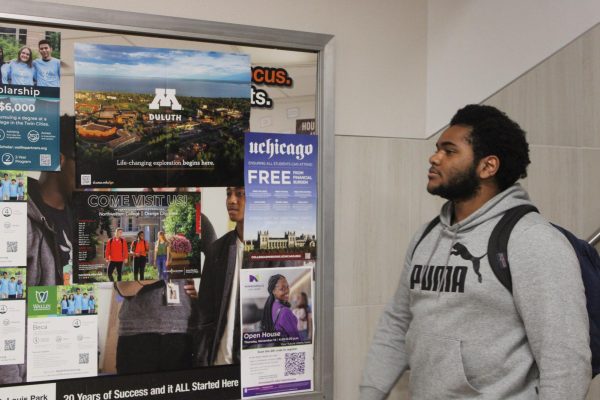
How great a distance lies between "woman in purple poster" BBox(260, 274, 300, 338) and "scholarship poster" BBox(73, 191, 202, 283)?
0.27 meters

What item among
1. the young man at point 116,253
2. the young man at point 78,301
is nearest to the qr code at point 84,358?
the young man at point 78,301

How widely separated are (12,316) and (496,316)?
52.4 inches

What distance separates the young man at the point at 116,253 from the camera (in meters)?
1.84

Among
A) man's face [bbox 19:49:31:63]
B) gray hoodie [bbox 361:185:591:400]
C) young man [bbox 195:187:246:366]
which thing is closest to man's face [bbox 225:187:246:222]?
young man [bbox 195:187:246:366]

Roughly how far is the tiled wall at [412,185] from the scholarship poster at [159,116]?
42 centimetres

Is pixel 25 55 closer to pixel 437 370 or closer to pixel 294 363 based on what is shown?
pixel 294 363

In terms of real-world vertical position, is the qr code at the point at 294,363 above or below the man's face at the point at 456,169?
below

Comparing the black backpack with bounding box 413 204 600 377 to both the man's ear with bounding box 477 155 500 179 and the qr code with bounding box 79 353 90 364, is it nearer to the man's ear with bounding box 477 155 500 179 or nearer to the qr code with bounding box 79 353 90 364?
the man's ear with bounding box 477 155 500 179

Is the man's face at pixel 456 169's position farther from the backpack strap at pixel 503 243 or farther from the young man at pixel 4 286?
the young man at pixel 4 286

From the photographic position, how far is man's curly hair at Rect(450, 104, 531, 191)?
1.66m

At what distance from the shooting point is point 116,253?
1.85 m

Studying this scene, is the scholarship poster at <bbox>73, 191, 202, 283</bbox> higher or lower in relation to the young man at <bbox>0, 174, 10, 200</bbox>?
lower

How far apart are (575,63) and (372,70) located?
67 cm

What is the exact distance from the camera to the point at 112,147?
1.84m
